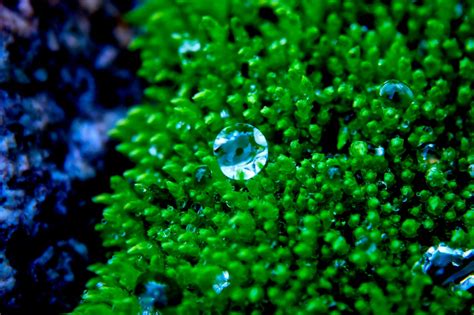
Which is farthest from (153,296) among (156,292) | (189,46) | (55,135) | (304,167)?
(189,46)

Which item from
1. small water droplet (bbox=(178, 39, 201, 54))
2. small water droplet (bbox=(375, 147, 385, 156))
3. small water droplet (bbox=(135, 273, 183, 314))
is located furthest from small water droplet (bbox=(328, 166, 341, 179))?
small water droplet (bbox=(178, 39, 201, 54))

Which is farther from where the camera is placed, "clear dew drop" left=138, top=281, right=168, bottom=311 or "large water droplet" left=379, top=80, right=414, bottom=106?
"large water droplet" left=379, top=80, right=414, bottom=106

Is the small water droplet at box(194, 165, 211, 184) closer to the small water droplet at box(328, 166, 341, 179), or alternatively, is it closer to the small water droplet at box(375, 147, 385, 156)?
the small water droplet at box(328, 166, 341, 179)

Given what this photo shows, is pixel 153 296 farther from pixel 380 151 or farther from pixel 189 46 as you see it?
pixel 189 46

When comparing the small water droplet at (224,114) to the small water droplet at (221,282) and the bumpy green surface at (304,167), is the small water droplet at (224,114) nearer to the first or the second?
the bumpy green surface at (304,167)

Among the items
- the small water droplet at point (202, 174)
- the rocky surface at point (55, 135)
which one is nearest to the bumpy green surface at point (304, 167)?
the small water droplet at point (202, 174)

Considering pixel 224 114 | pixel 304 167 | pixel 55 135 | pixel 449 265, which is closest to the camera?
pixel 449 265

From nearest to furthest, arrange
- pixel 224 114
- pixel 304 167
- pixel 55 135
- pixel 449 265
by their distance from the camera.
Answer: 1. pixel 449 265
2. pixel 304 167
3. pixel 224 114
4. pixel 55 135
